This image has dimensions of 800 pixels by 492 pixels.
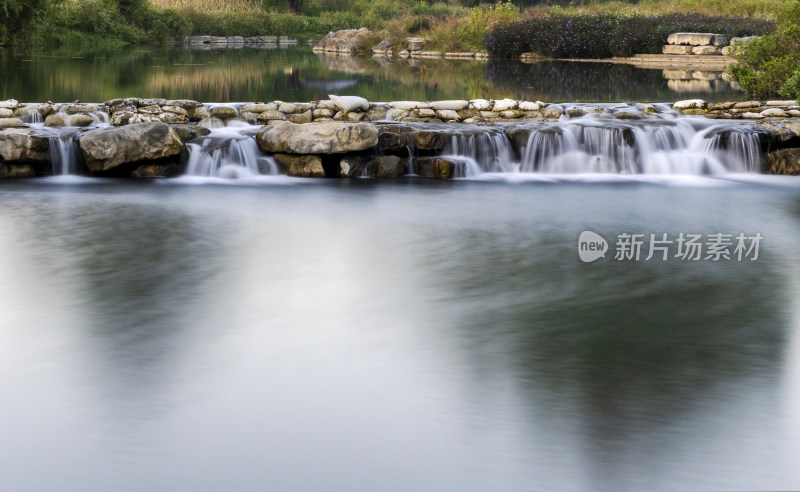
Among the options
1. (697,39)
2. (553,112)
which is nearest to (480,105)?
(553,112)

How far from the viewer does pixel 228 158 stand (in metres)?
12.6

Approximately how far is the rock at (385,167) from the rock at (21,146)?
424 centimetres

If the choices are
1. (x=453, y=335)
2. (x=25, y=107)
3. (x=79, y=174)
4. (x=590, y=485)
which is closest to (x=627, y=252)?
(x=453, y=335)

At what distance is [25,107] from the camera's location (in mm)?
14117

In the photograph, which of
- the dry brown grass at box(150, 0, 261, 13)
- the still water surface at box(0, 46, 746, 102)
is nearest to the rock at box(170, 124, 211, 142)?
the still water surface at box(0, 46, 746, 102)

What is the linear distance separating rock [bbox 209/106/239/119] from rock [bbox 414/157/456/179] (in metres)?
3.14

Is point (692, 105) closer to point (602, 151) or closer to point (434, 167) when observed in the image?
point (602, 151)

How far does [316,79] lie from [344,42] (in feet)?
58.0

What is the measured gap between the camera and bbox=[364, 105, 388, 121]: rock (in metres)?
14.7

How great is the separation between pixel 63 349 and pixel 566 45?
2826 centimetres

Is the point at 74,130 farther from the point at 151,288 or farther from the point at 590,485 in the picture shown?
the point at 590,485

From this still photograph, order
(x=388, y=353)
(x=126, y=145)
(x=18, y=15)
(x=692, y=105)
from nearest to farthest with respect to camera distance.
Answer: (x=388, y=353) < (x=126, y=145) < (x=692, y=105) < (x=18, y=15)

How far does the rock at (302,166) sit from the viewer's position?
12484 millimetres

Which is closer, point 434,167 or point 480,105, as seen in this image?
point 434,167
